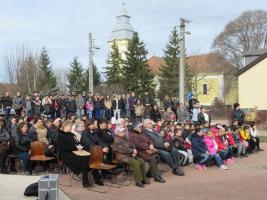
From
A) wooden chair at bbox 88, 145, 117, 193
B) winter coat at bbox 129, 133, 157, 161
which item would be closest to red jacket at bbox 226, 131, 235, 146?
winter coat at bbox 129, 133, 157, 161

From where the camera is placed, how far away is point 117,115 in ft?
72.5

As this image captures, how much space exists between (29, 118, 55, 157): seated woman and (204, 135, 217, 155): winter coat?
479cm

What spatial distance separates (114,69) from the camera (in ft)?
171

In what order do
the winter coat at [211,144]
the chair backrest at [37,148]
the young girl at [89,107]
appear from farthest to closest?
1. the young girl at [89,107]
2. the winter coat at [211,144]
3. the chair backrest at [37,148]

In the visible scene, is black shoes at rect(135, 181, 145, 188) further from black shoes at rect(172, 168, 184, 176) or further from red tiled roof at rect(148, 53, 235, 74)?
red tiled roof at rect(148, 53, 235, 74)

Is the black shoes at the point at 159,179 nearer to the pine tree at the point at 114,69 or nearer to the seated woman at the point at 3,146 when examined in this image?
the seated woman at the point at 3,146

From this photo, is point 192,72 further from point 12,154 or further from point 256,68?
point 12,154

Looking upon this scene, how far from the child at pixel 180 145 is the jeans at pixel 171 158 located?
2.93ft

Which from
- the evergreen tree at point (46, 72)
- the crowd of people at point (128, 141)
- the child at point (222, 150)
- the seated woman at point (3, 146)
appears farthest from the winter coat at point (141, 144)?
the evergreen tree at point (46, 72)

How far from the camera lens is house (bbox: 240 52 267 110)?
3916 centimetres

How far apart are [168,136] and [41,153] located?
4.21 m

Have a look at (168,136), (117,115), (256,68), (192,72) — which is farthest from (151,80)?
(168,136)

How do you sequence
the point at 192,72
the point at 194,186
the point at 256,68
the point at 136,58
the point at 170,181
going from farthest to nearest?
the point at 192,72 → the point at 136,58 → the point at 256,68 → the point at 170,181 → the point at 194,186

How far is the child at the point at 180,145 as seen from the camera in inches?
514
